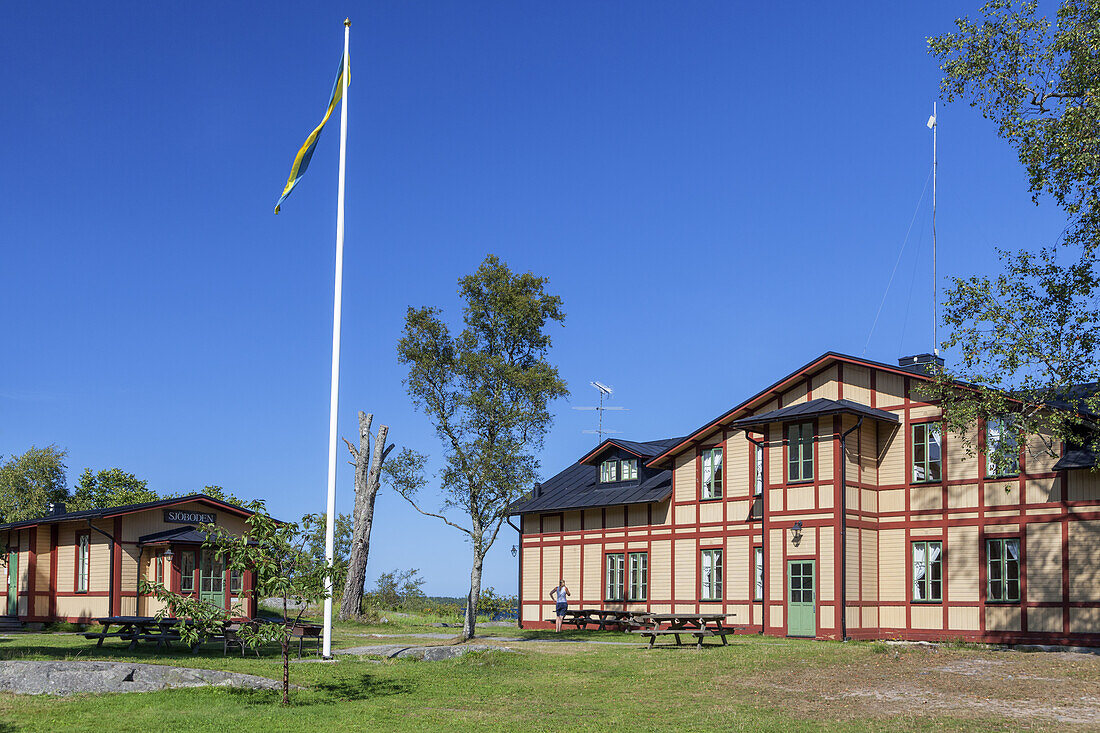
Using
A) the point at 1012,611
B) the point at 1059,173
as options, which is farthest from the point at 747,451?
the point at 1059,173

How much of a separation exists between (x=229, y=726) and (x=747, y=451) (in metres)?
20.7

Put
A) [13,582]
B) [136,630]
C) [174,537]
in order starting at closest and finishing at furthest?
[136,630] < [174,537] < [13,582]

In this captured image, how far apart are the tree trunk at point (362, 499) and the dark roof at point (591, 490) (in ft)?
19.5

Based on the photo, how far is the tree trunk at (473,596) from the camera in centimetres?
2964

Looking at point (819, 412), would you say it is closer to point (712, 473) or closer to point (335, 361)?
point (712, 473)

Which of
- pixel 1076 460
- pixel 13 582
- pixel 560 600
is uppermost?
pixel 1076 460

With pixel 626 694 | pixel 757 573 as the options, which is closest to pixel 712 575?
pixel 757 573

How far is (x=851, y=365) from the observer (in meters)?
29.1

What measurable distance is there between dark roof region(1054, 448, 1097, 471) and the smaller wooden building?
2247 cm

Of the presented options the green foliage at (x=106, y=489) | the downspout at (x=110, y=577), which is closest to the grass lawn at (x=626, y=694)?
the downspout at (x=110, y=577)

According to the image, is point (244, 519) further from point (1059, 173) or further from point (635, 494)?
point (1059, 173)

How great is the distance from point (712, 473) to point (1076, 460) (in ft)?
33.9

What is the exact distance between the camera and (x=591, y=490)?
36.5 meters

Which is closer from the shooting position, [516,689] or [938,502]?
[516,689]
